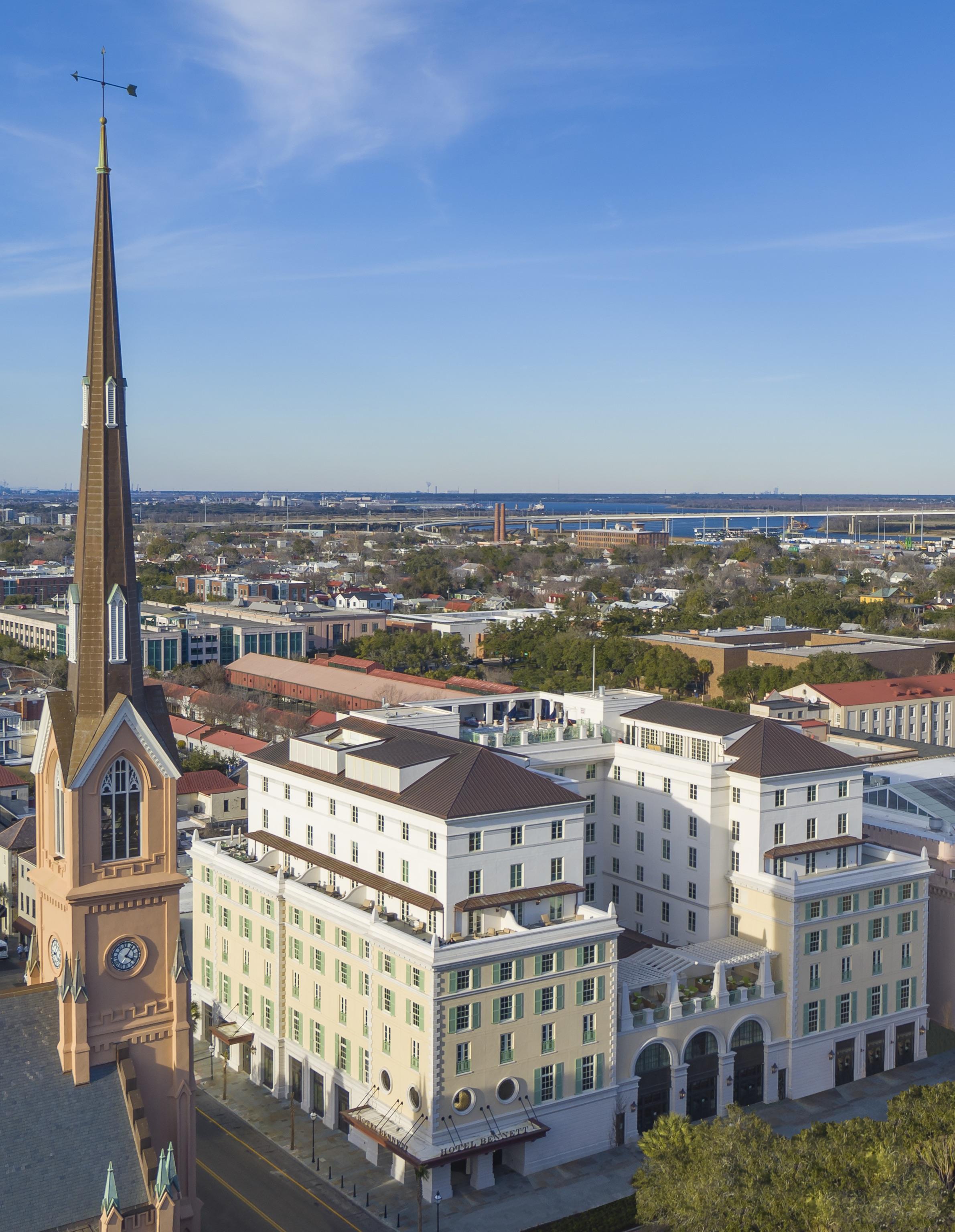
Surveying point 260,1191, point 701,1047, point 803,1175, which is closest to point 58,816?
point 260,1191

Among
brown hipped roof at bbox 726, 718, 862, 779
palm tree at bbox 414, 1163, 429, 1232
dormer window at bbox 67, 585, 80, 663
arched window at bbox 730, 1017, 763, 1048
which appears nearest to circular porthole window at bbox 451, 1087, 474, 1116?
palm tree at bbox 414, 1163, 429, 1232

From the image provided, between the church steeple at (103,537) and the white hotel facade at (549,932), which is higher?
the church steeple at (103,537)

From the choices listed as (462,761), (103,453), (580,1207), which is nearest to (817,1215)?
(580,1207)

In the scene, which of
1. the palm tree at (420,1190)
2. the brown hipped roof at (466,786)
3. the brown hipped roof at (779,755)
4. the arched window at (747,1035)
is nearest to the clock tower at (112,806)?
the palm tree at (420,1190)

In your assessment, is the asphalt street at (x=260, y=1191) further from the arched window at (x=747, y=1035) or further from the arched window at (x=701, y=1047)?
the arched window at (x=747, y=1035)

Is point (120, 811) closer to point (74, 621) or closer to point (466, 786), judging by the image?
point (74, 621)

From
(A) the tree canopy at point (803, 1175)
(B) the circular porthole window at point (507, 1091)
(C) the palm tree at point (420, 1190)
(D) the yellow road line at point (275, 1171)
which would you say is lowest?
(D) the yellow road line at point (275, 1171)
